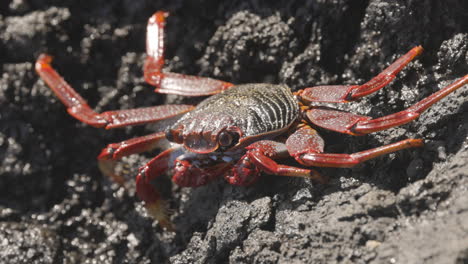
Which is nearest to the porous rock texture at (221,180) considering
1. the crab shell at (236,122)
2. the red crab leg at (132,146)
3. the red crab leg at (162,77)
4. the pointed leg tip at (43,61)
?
the pointed leg tip at (43,61)

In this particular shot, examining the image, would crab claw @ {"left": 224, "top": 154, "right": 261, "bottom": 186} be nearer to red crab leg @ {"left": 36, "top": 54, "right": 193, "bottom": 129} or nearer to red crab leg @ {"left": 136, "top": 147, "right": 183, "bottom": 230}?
red crab leg @ {"left": 136, "top": 147, "right": 183, "bottom": 230}

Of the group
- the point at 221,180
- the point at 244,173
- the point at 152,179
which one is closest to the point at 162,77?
the point at 152,179

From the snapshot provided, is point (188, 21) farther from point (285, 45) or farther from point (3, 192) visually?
point (3, 192)

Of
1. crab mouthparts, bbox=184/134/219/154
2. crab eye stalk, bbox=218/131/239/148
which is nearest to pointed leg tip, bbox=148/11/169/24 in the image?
crab mouthparts, bbox=184/134/219/154

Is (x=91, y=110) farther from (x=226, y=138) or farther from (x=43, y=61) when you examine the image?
(x=226, y=138)

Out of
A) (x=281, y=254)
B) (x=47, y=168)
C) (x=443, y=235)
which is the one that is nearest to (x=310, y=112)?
(x=281, y=254)

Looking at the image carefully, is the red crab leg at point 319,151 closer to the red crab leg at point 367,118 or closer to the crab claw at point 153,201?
the red crab leg at point 367,118
